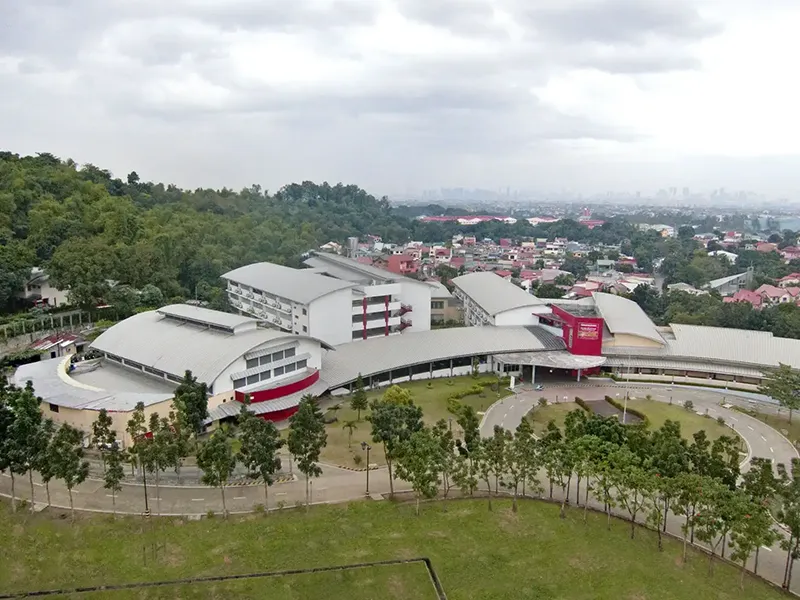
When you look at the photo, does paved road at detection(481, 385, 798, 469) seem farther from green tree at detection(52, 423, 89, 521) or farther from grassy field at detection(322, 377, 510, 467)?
green tree at detection(52, 423, 89, 521)

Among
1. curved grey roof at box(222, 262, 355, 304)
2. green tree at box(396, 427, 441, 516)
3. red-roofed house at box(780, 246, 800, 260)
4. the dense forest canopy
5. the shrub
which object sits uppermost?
the dense forest canopy

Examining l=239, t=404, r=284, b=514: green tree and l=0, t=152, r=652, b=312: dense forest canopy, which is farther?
l=0, t=152, r=652, b=312: dense forest canopy

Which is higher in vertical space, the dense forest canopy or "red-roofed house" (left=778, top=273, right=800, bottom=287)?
the dense forest canopy

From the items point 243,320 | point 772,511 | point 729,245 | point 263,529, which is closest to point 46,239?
point 243,320

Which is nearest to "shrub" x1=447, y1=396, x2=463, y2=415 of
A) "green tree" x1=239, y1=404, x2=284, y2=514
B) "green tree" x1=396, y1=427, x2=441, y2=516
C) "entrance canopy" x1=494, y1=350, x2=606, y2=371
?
"entrance canopy" x1=494, y1=350, x2=606, y2=371

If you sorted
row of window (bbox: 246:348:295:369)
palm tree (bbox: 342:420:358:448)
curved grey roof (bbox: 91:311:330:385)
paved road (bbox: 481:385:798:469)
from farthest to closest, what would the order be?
row of window (bbox: 246:348:295:369) → curved grey roof (bbox: 91:311:330:385) → paved road (bbox: 481:385:798:469) → palm tree (bbox: 342:420:358:448)
